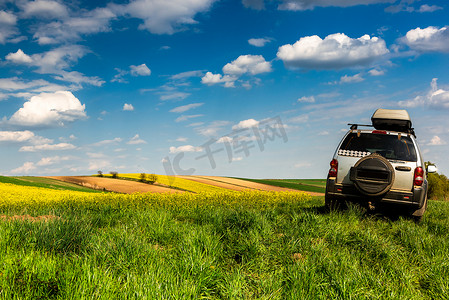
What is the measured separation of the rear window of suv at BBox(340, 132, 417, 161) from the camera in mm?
8008

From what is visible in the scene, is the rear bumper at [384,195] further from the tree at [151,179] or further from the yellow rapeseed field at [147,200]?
the tree at [151,179]

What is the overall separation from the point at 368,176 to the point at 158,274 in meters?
5.98

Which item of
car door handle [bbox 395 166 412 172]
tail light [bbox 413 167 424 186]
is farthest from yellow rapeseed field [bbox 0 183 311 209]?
tail light [bbox 413 167 424 186]

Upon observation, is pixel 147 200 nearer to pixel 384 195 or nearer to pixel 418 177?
pixel 384 195

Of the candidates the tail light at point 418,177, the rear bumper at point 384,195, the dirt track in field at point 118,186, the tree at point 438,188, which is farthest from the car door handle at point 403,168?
the tree at point 438,188

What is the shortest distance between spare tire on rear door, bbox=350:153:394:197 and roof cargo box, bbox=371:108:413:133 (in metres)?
4.12

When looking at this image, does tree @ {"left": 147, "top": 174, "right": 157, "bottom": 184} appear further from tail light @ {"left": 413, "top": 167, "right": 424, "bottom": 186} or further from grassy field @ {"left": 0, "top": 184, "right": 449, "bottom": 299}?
tail light @ {"left": 413, "top": 167, "right": 424, "bottom": 186}

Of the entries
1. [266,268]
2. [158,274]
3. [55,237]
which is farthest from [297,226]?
[55,237]

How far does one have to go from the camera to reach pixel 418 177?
765 cm

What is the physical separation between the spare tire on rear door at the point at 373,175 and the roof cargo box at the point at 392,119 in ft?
13.5

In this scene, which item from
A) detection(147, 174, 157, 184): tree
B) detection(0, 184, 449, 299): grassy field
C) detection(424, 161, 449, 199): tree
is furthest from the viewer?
detection(147, 174, 157, 184): tree

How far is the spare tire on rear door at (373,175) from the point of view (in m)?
7.51

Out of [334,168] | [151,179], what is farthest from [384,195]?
[151,179]

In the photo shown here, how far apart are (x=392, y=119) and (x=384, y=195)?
14.2 ft
